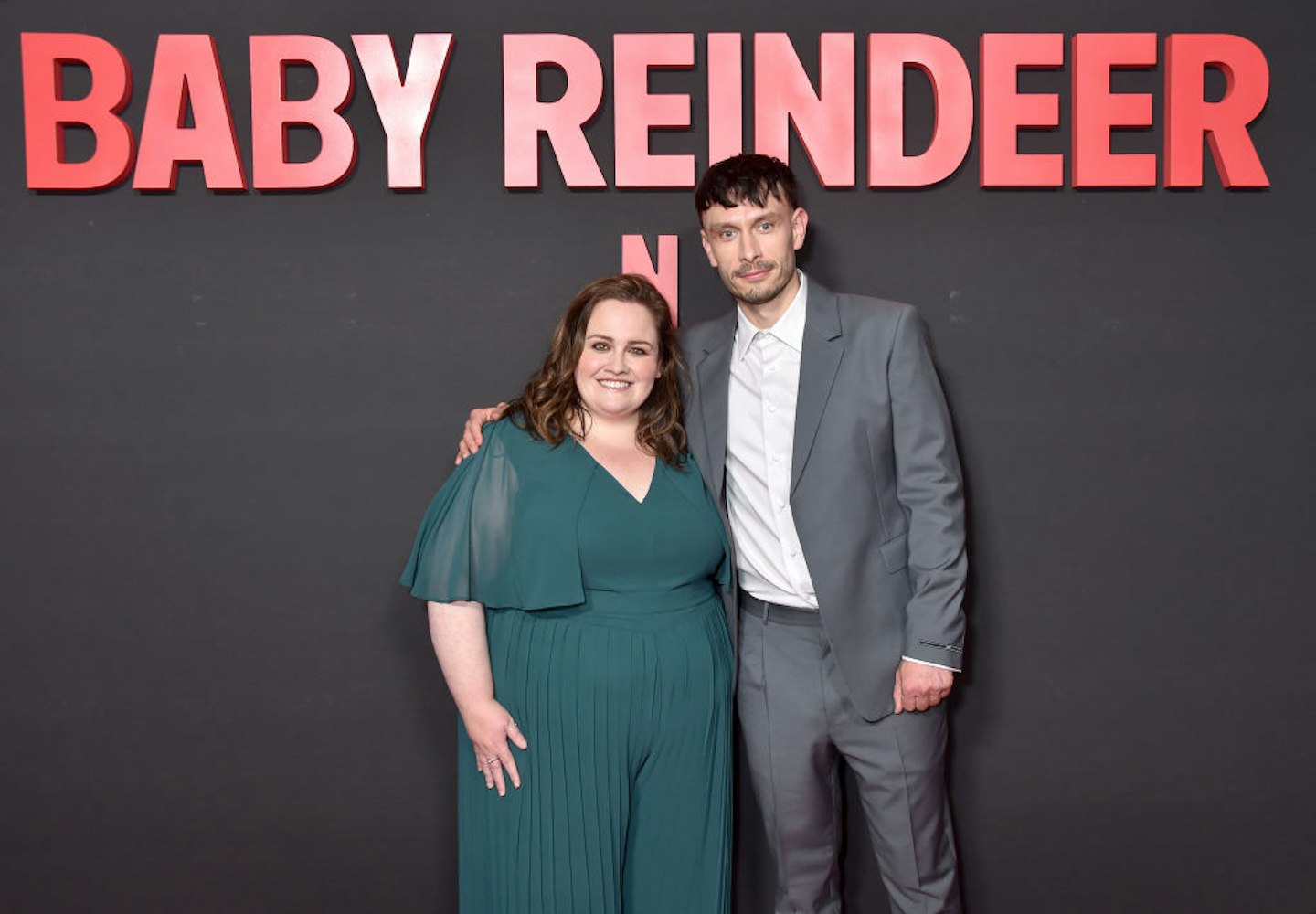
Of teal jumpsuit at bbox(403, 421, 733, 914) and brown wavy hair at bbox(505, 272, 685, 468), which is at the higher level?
brown wavy hair at bbox(505, 272, 685, 468)

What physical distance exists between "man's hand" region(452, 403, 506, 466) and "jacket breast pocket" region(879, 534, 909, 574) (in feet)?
2.89

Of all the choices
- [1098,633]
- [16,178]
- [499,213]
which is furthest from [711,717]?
[16,178]

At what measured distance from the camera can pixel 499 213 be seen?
2467 mm

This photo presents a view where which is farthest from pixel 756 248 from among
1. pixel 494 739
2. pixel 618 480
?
pixel 494 739

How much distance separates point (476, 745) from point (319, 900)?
976 millimetres

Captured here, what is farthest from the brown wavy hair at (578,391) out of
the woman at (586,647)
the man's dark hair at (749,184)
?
the man's dark hair at (749,184)

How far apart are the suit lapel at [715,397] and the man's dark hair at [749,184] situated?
0.29 m

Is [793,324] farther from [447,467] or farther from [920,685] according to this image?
[447,467]

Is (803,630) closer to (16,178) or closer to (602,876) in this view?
(602,876)

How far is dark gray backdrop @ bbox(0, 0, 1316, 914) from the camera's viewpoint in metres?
2.45

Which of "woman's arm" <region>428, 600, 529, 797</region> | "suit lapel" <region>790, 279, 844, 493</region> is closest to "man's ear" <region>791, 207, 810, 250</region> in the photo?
"suit lapel" <region>790, 279, 844, 493</region>

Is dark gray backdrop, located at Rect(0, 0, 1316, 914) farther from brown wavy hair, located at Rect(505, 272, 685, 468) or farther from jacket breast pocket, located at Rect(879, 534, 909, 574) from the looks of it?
jacket breast pocket, located at Rect(879, 534, 909, 574)

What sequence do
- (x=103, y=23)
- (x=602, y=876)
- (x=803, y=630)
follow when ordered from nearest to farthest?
(x=602, y=876)
(x=803, y=630)
(x=103, y=23)

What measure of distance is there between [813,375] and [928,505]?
360 millimetres
